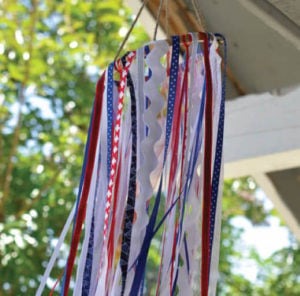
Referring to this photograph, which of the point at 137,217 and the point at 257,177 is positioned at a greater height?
the point at 257,177

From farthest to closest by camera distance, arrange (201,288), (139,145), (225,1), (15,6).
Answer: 1. (15,6)
2. (225,1)
3. (139,145)
4. (201,288)

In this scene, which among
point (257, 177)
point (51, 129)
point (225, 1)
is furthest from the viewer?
point (51, 129)

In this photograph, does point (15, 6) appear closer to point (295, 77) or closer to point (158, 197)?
point (295, 77)

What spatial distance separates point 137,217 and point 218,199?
120mm

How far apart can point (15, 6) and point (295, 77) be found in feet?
6.66

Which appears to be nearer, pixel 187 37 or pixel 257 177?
pixel 187 37

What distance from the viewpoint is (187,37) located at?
129 cm

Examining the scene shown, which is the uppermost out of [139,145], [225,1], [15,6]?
[15,6]

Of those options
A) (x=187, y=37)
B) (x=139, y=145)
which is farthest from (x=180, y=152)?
(x=187, y=37)

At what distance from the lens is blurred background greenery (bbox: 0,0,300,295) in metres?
3.82

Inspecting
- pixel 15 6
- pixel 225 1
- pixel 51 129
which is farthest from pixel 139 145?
pixel 51 129

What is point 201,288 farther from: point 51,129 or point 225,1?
point 51,129

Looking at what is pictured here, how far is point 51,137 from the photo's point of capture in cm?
425

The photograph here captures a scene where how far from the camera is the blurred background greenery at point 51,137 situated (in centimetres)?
382
